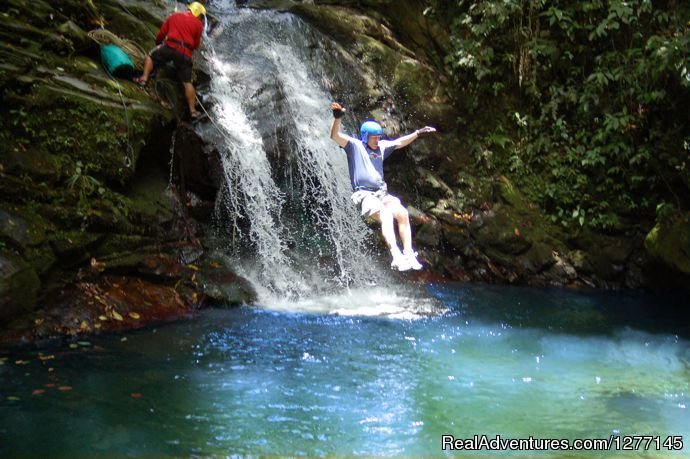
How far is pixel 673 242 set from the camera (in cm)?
960

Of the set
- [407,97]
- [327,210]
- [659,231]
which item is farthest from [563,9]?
[327,210]

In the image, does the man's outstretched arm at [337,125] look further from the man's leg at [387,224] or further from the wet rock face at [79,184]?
the wet rock face at [79,184]

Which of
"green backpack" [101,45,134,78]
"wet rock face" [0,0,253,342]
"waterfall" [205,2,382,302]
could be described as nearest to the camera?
"wet rock face" [0,0,253,342]

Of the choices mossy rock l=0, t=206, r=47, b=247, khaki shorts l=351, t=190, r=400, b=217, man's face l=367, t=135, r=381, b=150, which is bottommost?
mossy rock l=0, t=206, r=47, b=247

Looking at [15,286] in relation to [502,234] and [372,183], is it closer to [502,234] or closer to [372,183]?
[372,183]

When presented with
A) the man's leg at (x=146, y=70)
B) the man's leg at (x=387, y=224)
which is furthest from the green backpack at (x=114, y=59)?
the man's leg at (x=387, y=224)

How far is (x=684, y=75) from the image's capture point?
9.11m

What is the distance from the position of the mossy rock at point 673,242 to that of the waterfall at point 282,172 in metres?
4.93

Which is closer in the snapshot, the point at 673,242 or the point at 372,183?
the point at 372,183

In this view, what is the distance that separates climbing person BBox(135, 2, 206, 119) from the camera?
898cm

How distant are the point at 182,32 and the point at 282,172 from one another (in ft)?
9.40

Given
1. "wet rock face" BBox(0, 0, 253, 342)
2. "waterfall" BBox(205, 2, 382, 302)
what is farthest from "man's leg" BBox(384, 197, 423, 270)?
"wet rock face" BBox(0, 0, 253, 342)

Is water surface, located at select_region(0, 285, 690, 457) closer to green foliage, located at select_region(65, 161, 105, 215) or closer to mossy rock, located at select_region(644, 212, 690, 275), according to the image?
mossy rock, located at select_region(644, 212, 690, 275)

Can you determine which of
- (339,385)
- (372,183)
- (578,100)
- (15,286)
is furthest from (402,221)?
(578,100)
